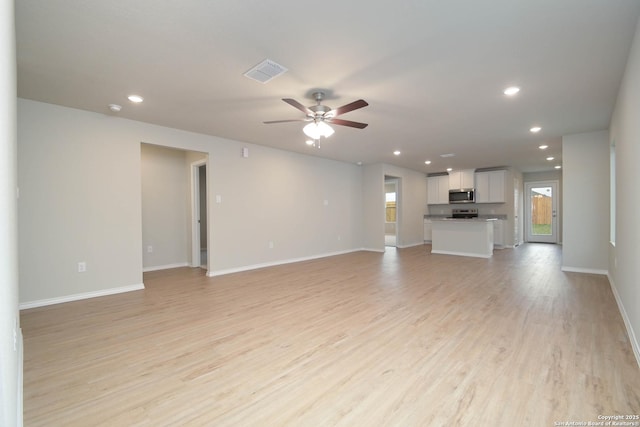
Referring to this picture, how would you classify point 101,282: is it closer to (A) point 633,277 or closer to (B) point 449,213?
(A) point 633,277

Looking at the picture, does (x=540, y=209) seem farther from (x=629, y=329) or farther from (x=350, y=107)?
(x=350, y=107)

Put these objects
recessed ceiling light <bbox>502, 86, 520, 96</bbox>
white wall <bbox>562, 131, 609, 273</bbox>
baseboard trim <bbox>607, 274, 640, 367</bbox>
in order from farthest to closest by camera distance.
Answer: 1. white wall <bbox>562, 131, 609, 273</bbox>
2. recessed ceiling light <bbox>502, 86, 520, 96</bbox>
3. baseboard trim <bbox>607, 274, 640, 367</bbox>

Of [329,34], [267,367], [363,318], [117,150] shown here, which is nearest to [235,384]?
[267,367]

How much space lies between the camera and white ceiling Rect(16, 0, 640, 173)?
196 cm

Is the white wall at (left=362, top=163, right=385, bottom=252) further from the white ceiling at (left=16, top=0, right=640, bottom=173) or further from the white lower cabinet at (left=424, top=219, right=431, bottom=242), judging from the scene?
the white ceiling at (left=16, top=0, right=640, bottom=173)

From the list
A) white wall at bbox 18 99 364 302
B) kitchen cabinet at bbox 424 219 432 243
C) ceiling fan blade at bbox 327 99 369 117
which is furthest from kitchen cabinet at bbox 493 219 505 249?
ceiling fan blade at bbox 327 99 369 117

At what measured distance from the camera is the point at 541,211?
979 cm

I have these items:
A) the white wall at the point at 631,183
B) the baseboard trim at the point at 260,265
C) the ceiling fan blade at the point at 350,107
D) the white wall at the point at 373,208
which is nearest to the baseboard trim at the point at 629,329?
the white wall at the point at 631,183

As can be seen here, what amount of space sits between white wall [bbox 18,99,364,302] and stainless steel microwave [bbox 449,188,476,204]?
614 cm

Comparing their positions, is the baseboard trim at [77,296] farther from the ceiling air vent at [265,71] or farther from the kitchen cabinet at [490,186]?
the kitchen cabinet at [490,186]

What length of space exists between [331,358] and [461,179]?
857 centimetres

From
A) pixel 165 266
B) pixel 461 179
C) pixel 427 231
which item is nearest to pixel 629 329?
pixel 165 266

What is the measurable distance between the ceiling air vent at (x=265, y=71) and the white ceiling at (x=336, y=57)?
6 cm

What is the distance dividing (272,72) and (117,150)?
9.00 feet
